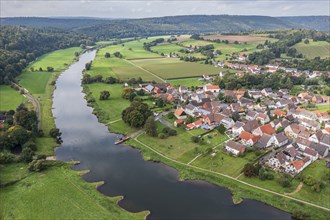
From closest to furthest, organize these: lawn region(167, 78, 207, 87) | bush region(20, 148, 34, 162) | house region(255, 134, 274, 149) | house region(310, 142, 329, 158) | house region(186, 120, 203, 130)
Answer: bush region(20, 148, 34, 162) → house region(310, 142, 329, 158) → house region(255, 134, 274, 149) → house region(186, 120, 203, 130) → lawn region(167, 78, 207, 87)

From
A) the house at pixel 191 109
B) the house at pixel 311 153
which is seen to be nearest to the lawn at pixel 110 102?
the house at pixel 191 109

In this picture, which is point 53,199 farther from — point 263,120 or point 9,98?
point 9,98

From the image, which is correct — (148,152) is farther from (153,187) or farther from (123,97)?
(123,97)

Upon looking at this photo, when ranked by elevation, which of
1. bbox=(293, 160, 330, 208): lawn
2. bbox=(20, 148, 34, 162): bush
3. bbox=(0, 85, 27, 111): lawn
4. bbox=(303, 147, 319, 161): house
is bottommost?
bbox=(293, 160, 330, 208): lawn

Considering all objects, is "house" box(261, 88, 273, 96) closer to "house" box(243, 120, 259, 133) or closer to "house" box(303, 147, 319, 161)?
"house" box(243, 120, 259, 133)

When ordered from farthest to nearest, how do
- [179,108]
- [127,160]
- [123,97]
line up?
[123,97] → [179,108] → [127,160]

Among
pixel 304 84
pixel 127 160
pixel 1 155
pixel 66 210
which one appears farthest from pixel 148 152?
pixel 304 84

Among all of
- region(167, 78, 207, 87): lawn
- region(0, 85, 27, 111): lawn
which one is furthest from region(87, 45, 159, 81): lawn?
region(0, 85, 27, 111): lawn
